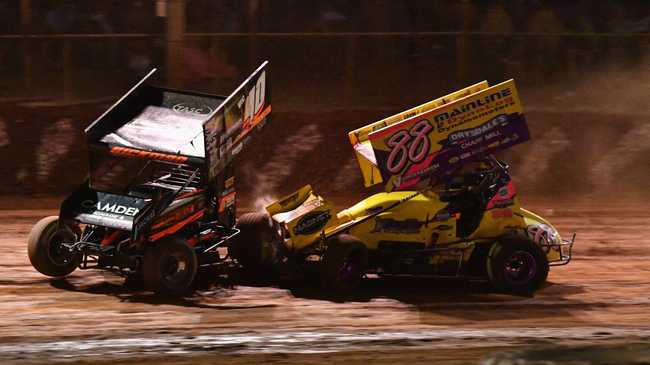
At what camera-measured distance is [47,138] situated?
17.8 m

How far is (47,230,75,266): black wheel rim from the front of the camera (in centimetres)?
1154

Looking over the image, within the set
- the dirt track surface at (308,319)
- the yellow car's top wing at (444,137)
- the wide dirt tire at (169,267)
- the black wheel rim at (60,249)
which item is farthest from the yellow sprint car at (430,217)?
the black wheel rim at (60,249)

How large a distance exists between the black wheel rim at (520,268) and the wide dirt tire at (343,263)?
5.14 feet

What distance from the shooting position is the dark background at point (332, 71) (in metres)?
18.0

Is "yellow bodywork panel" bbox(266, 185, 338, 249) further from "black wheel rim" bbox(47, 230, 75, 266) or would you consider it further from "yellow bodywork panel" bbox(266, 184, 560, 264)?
"black wheel rim" bbox(47, 230, 75, 266)

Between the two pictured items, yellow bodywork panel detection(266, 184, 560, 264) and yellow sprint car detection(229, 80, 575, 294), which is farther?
yellow bodywork panel detection(266, 184, 560, 264)

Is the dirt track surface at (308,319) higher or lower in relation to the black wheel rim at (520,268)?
lower

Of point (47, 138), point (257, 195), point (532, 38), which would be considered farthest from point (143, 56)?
point (532, 38)

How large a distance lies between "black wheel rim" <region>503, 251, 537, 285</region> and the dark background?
20.3 feet

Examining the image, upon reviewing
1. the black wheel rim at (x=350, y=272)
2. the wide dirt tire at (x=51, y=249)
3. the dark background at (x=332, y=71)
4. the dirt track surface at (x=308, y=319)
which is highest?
the dark background at (x=332, y=71)

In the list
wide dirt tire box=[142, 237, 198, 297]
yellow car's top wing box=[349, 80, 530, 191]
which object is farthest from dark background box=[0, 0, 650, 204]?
wide dirt tire box=[142, 237, 198, 297]

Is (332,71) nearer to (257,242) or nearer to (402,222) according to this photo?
(257,242)

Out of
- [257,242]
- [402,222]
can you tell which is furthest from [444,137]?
[257,242]

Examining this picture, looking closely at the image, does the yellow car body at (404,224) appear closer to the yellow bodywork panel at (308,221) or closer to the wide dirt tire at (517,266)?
the yellow bodywork panel at (308,221)
